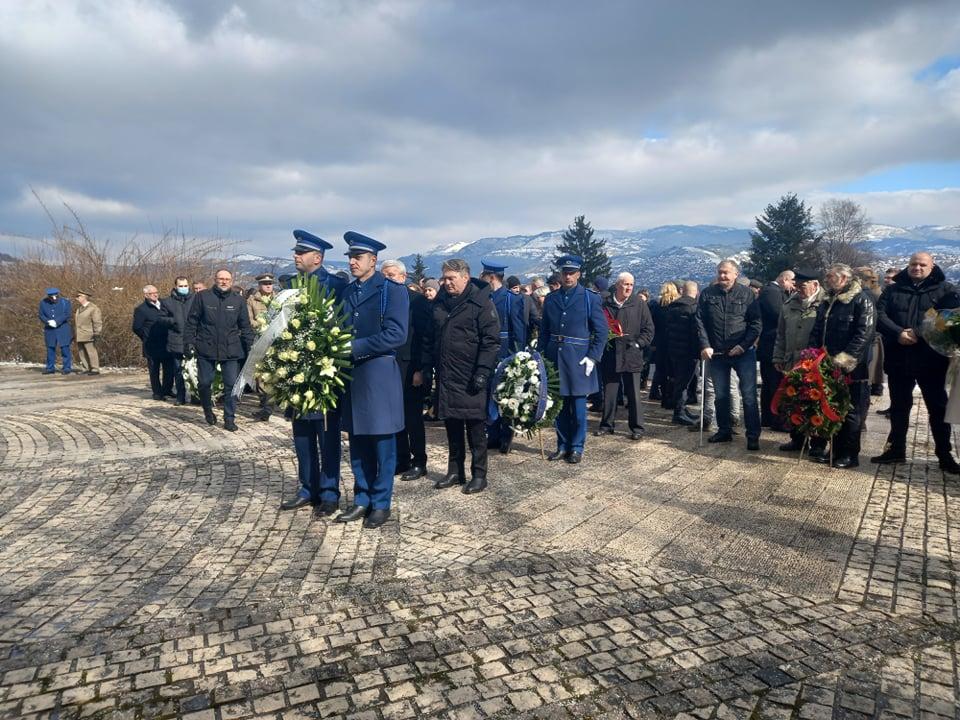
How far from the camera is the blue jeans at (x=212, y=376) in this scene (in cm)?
917

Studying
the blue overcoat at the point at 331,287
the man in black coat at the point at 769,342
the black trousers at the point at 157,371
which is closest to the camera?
the blue overcoat at the point at 331,287

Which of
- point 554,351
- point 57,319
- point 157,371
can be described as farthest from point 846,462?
point 57,319

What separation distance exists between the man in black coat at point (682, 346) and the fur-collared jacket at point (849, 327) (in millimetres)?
1987

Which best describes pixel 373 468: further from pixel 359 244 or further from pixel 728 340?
Answer: pixel 728 340

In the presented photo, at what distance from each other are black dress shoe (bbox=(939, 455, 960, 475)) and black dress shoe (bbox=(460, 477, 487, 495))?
4579 millimetres

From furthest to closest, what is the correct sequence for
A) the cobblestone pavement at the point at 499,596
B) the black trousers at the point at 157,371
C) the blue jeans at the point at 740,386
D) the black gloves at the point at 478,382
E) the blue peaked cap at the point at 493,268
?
1. the black trousers at the point at 157,371
2. the blue peaked cap at the point at 493,268
3. the blue jeans at the point at 740,386
4. the black gloves at the point at 478,382
5. the cobblestone pavement at the point at 499,596

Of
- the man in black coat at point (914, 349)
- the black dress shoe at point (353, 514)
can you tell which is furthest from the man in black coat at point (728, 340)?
the black dress shoe at point (353, 514)

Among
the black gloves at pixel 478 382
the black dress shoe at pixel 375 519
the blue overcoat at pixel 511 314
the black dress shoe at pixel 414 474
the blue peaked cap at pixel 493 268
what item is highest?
the blue peaked cap at pixel 493 268

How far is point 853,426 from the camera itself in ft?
22.3

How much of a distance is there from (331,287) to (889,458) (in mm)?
5933

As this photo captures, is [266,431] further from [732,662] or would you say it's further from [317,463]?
[732,662]

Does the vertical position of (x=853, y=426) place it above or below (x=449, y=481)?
above

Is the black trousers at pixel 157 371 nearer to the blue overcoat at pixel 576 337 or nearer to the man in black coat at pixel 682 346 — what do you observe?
the blue overcoat at pixel 576 337

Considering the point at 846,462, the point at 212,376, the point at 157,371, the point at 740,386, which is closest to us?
the point at 846,462
